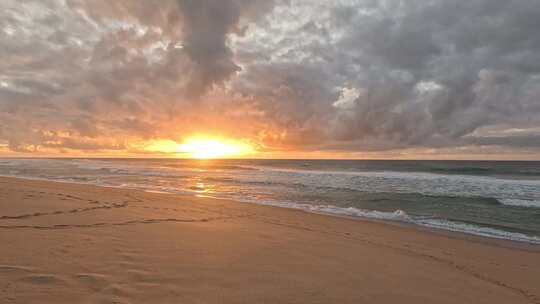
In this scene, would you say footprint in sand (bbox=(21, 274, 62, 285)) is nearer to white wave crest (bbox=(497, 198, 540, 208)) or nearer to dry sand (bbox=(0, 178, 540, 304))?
dry sand (bbox=(0, 178, 540, 304))

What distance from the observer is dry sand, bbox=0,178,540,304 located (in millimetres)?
4184

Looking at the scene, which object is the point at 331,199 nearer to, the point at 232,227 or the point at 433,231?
the point at 433,231

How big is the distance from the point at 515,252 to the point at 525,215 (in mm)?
9300

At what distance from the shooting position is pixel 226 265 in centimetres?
541

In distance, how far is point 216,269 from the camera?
16.9ft

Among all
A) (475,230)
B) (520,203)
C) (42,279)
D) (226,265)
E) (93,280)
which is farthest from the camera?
(520,203)

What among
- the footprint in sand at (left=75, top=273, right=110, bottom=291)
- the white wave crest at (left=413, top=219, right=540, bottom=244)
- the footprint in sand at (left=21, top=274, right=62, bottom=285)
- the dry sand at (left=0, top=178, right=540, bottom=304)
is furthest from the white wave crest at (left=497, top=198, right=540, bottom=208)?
the footprint in sand at (left=21, top=274, right=62, bottom=285)

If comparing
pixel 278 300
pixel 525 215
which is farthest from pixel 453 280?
pixel 525 215

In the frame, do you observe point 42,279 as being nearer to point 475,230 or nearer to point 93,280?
point 93,280

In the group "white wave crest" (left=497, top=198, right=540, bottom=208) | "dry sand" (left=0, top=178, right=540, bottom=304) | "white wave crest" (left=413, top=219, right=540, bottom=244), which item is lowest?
"white wave crest" (left=413, top=219, right=540, bottom=244)

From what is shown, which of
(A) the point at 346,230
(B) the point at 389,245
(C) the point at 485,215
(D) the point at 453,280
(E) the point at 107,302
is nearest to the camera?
(E) the point at 107,302

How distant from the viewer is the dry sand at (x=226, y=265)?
165 inches

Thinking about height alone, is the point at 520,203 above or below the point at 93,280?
below

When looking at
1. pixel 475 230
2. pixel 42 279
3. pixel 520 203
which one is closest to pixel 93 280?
pixel 42 279
